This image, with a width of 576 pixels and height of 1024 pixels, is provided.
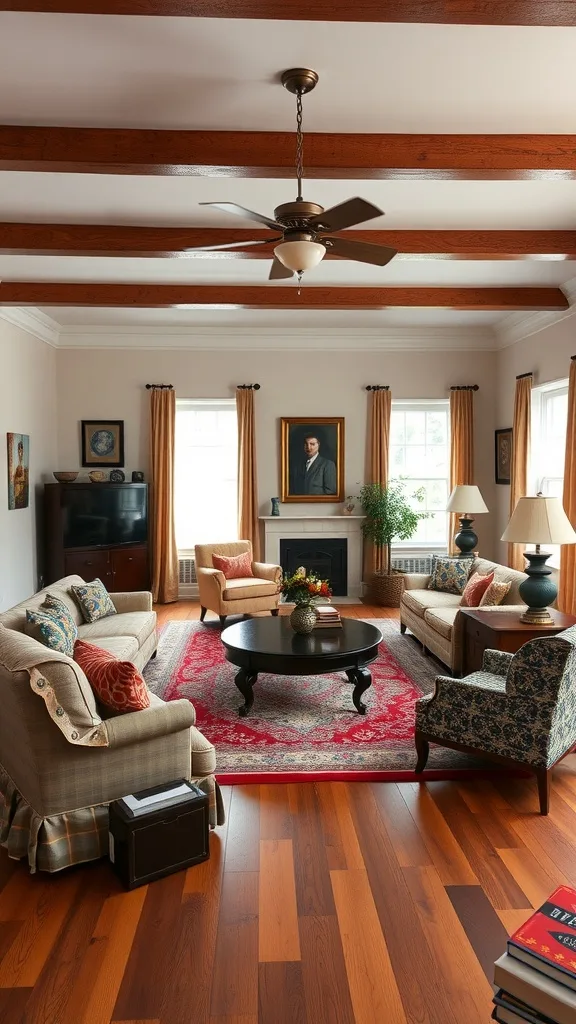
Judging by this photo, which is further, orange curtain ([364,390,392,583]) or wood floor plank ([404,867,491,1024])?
orange curtain ([364,390,392,583])

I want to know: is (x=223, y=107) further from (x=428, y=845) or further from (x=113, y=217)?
(x=428, y=845)

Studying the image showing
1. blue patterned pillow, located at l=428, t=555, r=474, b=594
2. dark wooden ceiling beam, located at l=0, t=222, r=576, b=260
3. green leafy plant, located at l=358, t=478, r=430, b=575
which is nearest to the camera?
dark wooden ceiling beam, located at l=0, t=222, r=576, b=260

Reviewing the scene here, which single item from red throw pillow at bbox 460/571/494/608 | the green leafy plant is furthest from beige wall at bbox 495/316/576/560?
red throw pillow at bbox 460/571/494/608

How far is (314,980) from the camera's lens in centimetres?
234

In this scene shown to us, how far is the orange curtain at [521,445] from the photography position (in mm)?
7781

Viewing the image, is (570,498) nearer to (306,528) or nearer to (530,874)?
(306,528)

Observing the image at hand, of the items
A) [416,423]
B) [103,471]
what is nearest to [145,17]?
[103,471]

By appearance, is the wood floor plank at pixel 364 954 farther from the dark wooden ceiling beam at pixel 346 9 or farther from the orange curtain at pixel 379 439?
the orange curtain at pixel 379 439

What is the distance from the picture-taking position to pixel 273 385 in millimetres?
9094

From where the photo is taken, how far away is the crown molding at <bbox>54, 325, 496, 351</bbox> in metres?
8.84

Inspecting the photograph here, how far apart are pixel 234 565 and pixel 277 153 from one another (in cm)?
476

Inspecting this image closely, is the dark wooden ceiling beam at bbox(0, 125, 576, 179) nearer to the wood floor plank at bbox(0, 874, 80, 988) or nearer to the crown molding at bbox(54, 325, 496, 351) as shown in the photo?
the wood floor plank at bbox(0, 874, 80, 988)

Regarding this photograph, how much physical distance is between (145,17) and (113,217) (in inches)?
94.8

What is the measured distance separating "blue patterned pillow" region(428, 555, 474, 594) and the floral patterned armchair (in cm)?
296
